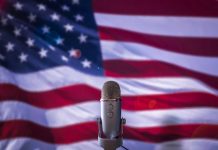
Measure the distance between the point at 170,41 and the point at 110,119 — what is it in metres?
0.93

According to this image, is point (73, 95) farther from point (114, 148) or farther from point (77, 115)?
point (114, 148)

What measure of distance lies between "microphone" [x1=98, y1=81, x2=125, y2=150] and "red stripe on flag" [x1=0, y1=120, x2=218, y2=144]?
2.45ft

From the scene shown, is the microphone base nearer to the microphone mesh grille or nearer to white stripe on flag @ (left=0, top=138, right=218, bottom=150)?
the microphone mesh grille

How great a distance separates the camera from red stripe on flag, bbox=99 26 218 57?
189cm

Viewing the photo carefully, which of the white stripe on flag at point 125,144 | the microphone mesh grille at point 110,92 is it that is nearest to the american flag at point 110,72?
the white stripe on flag at point 125,144

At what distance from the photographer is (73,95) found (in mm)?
1890

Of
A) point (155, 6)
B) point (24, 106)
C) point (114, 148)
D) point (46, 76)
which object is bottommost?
point (114, 148)

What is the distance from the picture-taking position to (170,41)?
1.91 meters

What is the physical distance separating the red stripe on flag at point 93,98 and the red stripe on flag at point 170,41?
24 centimetres

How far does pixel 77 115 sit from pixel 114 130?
2.55 ft

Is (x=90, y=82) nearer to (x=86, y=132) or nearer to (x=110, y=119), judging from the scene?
(x=86, y=132)

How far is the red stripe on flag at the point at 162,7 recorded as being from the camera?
191 cm

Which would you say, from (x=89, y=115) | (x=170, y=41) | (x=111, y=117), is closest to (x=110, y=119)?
(x=111, y=117)

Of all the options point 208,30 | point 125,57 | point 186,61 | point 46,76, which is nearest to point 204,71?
point 186,61
